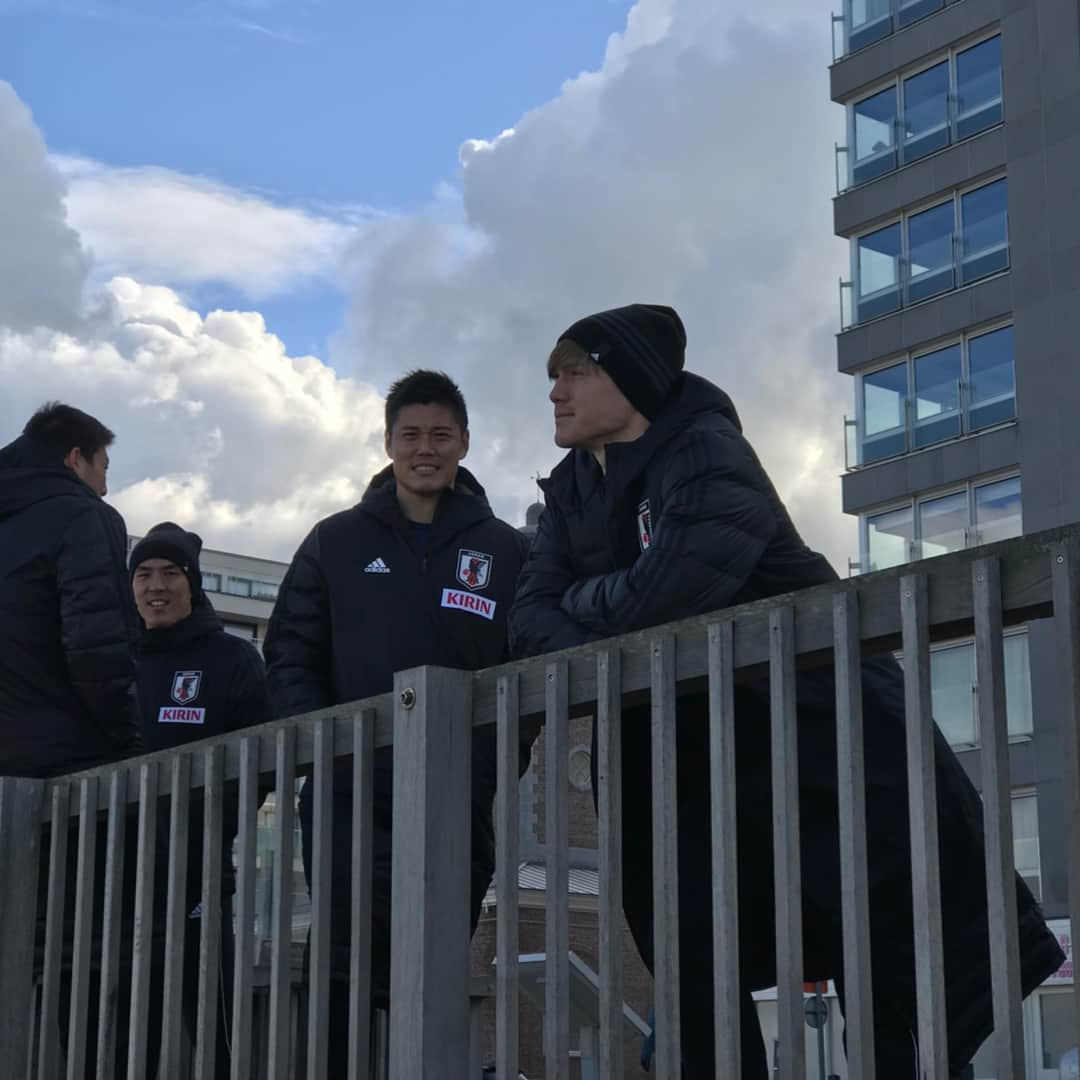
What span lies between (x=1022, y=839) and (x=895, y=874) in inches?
1166

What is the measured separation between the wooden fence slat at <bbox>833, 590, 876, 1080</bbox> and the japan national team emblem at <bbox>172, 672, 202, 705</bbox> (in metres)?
3.77

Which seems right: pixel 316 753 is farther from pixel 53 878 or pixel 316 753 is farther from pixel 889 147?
pixel 889 147

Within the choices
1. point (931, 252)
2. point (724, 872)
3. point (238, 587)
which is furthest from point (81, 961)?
point (238, 587)

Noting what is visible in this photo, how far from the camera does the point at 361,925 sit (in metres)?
3.96

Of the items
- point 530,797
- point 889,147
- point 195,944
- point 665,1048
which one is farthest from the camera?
point 530,797

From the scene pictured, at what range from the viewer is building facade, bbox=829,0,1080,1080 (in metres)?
33.1

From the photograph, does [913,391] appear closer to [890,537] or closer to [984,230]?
[890,537]

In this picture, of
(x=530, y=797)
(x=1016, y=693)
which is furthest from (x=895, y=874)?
(x=530, y=797)

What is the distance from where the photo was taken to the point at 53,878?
5.07m

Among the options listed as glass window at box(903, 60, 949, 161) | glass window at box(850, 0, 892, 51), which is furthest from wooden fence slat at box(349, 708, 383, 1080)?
glass window at box(850, 0, 892, 51)

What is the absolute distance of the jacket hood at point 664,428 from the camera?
4141 mm

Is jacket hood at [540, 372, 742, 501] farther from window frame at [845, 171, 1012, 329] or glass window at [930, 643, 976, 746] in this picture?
window frame at [845, 171, 1012, 329]

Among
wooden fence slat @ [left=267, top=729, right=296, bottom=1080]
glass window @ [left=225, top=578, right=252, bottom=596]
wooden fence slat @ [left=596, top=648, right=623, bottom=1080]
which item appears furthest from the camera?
glass window @ [left=225, top=578, right=252, bottom=596]

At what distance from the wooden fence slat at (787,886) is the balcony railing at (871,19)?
115ft
